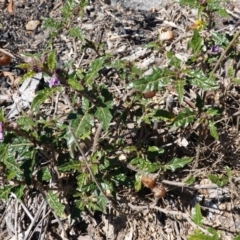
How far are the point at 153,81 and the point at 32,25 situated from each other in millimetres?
1604

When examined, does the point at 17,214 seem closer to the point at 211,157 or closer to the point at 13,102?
the point at 13,102

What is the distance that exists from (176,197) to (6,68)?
4.39ft

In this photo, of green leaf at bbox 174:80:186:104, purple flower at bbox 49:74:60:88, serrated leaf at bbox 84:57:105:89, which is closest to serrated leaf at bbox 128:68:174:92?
green leaf at bbox 174:80:186:104

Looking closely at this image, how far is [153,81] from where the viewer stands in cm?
193

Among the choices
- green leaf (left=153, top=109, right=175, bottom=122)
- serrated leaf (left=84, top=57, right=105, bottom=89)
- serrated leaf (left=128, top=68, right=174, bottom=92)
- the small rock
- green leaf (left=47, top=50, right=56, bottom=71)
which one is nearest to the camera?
green leaf (left=47, top=50, right=56, bottom=71)

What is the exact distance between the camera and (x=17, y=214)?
254 cm

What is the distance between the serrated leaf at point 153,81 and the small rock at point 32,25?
1.55 metres

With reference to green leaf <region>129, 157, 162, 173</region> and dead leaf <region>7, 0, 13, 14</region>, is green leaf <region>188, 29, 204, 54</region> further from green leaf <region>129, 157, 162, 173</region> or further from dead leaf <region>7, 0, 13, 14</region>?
dead leaf <region>7, 0, 13, 14</region>

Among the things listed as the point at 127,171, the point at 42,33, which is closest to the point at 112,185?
the point at 127,171

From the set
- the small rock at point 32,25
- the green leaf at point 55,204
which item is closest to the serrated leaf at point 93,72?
the green leaf at point 55,204

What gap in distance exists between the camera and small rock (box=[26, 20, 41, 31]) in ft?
10.8

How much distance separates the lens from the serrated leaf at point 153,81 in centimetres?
192

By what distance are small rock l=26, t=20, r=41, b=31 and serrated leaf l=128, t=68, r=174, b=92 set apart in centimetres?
155

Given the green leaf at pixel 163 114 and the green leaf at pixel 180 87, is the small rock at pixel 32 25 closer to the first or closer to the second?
the green leaf at pixel 163 114
